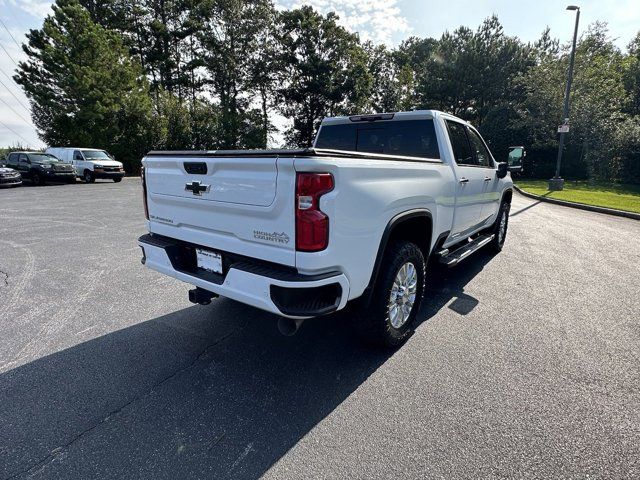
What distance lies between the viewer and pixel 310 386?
2.65 m

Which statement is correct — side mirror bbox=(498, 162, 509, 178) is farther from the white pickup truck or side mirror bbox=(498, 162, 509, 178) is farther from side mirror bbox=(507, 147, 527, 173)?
the white pickup truck

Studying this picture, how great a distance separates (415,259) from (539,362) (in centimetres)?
131

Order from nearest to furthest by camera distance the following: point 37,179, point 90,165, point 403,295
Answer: point 403,295, point 37,179, point 90,165

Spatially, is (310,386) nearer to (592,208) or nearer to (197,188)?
(197,188)

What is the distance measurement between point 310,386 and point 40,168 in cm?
1958

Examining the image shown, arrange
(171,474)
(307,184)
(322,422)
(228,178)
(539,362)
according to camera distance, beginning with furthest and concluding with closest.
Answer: (539,362)
(228,178)
(322,422)
(307,184)
(171,474)

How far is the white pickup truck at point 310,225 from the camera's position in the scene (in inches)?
87.3

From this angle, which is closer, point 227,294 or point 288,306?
point 288,306

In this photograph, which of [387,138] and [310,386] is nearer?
[310,386]

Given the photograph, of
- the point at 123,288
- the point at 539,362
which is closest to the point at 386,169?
the point at 539,362

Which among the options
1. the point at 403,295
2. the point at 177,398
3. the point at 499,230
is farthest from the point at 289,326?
the point at 499,230

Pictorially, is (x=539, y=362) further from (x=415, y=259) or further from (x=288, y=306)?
(x=288, y=306)

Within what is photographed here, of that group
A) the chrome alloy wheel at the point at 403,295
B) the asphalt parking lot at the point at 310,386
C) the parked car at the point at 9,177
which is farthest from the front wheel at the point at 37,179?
the chrome alloy wheel at the point at 403,295

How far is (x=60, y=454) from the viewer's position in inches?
79.6
